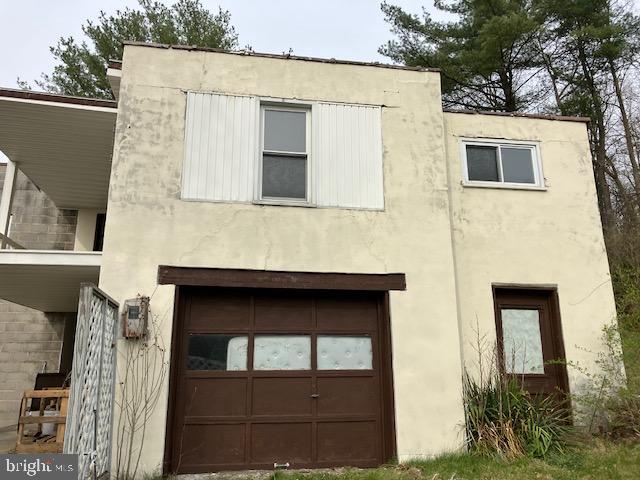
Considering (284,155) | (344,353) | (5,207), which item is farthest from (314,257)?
(5,207)

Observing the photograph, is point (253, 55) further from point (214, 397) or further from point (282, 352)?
point (214, 397)

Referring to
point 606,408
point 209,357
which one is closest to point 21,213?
point 209,357

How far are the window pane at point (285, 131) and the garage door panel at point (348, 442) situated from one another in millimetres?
4149

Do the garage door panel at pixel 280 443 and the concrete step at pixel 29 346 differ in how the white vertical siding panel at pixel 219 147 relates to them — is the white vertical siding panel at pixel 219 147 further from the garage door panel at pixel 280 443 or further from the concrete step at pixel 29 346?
the concrete step at pixel 29 346

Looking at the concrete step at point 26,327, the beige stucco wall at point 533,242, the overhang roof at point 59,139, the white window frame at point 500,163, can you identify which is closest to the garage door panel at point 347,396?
the beige stucco wall at point 533,242

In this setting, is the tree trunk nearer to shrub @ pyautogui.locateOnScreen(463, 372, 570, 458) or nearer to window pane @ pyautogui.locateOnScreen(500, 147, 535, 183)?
window pane @ pyautogui.locateOnScreen(500, 147, 535, 183)

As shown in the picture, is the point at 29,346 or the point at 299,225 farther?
the point at 29,346

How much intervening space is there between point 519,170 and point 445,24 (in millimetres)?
12836

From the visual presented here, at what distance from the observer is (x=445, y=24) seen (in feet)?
67.5

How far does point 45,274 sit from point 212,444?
389 centimetres

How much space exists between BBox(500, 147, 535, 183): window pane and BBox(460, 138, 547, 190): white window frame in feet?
0.18

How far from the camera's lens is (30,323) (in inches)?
476

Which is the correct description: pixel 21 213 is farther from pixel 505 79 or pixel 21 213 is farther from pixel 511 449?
pixel 505 79

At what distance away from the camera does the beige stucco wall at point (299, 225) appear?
7.60m
